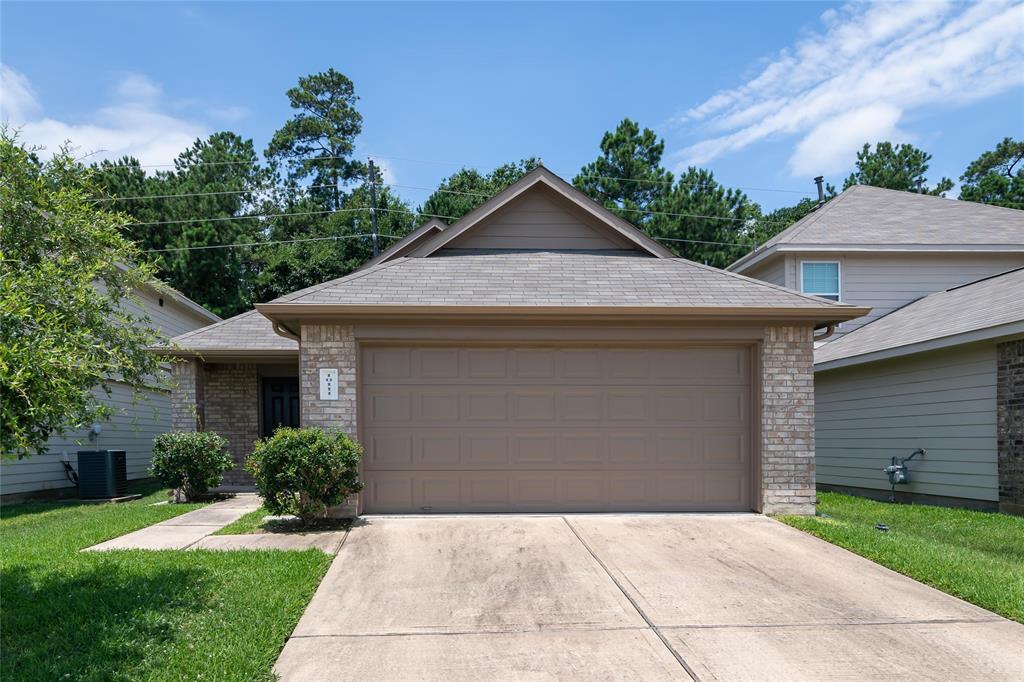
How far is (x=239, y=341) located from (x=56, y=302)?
8.14 metres

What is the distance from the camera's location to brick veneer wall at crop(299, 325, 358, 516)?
8.68 m

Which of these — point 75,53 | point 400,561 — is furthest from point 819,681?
point 75,53

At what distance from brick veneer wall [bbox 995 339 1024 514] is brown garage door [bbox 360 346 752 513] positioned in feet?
12.9

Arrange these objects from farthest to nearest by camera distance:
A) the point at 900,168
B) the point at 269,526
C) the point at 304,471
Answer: the point at 900,168 → the point at 269,526 → the point at 304,471

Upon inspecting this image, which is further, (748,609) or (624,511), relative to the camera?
(624,511)

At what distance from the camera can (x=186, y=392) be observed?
490 inches

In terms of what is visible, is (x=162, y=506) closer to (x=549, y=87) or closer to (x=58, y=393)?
(x=58, y=393)

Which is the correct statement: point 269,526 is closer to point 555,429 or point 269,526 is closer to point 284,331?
point 284,331

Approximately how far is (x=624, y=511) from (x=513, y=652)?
4820 millimetres

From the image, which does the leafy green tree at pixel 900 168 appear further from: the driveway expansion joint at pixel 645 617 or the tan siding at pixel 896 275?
the driveway expansion joint at pixel 645 617

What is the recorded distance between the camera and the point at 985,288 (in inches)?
516

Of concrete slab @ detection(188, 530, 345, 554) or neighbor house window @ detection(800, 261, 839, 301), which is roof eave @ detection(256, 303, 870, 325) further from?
neighbor house window @ detection(800, 261, 839, 301)

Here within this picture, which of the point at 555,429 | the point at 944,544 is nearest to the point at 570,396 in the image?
the point at 555,429

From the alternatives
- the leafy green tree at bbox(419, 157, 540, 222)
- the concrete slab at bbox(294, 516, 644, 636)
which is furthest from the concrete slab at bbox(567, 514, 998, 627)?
the leafy green tree at bbox(419, 157, 540, 222)
